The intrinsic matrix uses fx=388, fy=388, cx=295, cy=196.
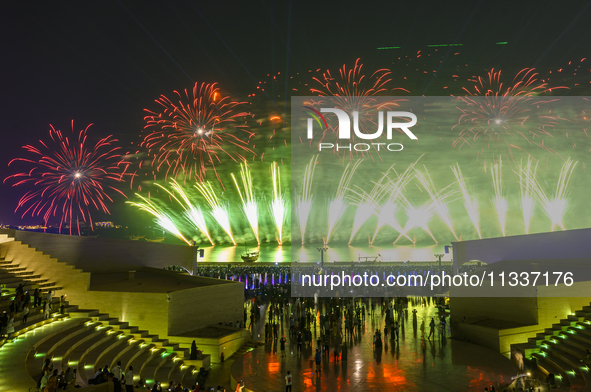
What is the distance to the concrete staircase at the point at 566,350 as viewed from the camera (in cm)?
998

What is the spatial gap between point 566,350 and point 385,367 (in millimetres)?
5784

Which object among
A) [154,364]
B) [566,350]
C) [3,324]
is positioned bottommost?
[154,364]

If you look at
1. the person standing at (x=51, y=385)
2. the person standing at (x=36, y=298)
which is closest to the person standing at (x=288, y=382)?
the person standing at (x=51, y=385)

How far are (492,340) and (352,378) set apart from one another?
6.14m

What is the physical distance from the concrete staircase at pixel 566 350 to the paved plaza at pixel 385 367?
1.13 meters

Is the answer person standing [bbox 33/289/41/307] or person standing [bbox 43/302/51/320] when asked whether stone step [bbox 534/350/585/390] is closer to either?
person standing [bbox 43/302/51/320]

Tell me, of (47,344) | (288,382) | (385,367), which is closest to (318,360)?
(385,367)

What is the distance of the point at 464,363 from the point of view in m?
11.2

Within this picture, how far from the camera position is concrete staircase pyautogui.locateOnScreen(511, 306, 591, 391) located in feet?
32.8

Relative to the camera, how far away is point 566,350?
11.8 metres

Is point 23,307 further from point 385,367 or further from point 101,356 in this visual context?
point 385,367

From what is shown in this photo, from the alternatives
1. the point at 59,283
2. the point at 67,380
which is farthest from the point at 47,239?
the point at 67,380

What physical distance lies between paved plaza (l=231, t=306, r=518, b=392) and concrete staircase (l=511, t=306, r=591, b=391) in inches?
44.6

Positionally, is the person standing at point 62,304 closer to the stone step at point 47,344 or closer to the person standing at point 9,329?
the stone step at point 47,344
